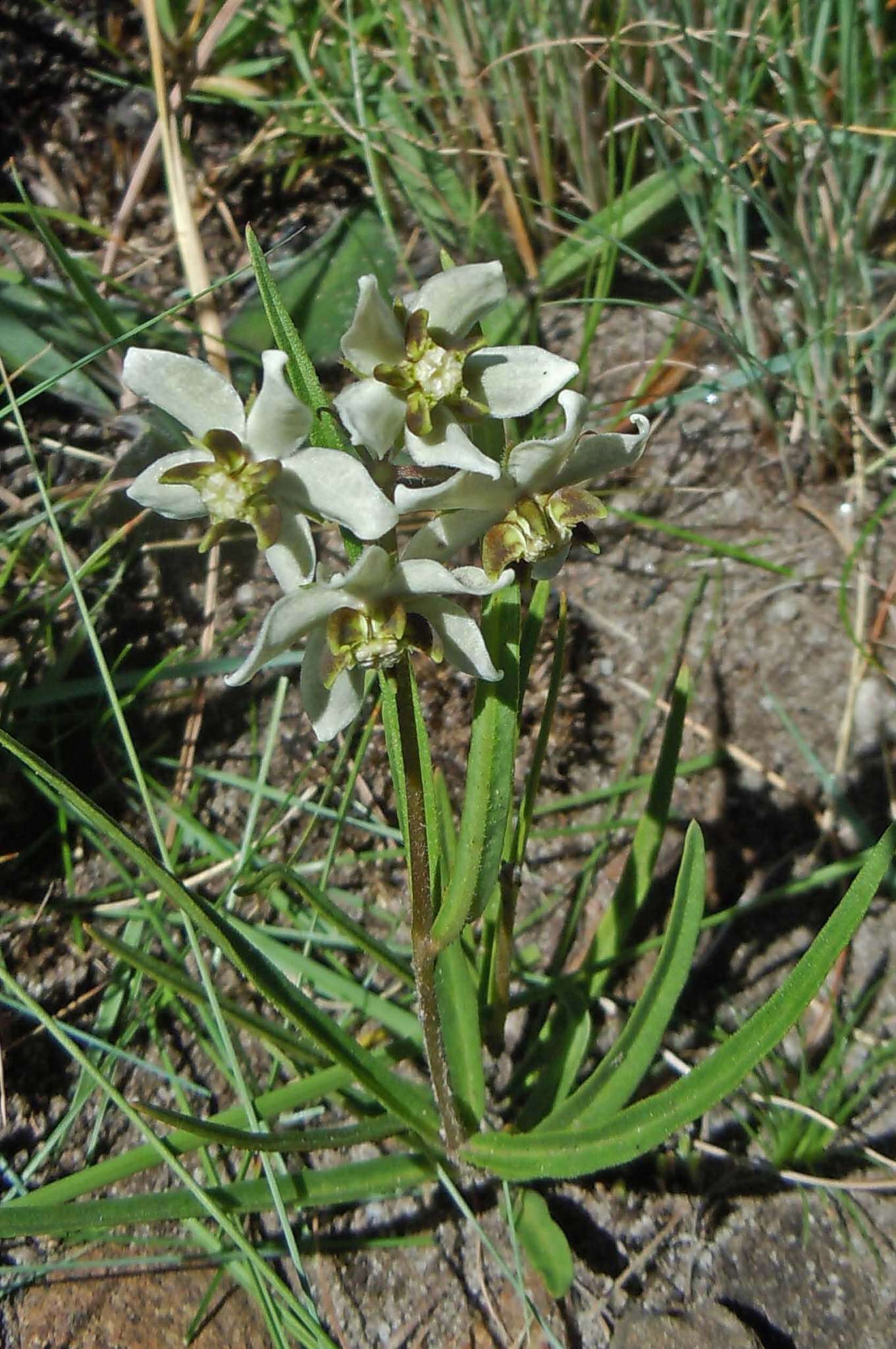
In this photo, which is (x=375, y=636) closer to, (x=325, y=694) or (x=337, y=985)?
(x=325, y=694)

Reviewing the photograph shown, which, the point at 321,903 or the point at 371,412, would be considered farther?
the point at 321,903

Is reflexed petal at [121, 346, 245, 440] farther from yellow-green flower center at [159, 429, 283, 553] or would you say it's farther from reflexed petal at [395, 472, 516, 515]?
reflexed petal at [395, 472, 516, 515]

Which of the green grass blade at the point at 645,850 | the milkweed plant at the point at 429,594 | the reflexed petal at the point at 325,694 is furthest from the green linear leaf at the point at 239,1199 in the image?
the reflexed petal at the point at 325,694

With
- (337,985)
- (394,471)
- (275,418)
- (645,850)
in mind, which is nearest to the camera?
(275,418)

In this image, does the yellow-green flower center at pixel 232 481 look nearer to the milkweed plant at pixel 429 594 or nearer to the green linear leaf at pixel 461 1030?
the milkweed plant at pixel 429 594

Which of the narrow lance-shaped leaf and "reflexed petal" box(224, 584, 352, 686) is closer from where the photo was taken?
"reflexed petal" box(224, 584, 352, 686)

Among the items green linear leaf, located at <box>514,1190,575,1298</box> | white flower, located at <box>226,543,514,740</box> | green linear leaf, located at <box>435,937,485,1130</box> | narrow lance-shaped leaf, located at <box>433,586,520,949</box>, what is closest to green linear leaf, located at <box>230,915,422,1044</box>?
green linear leaf, located at <box>435,937,485,1130</box>

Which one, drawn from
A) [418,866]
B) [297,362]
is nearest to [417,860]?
[418,866]

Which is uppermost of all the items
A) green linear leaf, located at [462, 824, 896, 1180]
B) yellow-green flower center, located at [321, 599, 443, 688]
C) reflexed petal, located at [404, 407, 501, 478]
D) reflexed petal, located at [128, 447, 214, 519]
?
reflexed petal, located at [128, 447, 214, 519]
